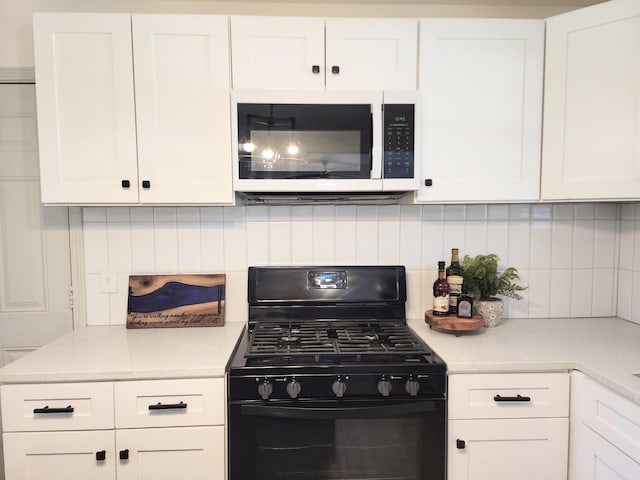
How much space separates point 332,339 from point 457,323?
55 centimetres

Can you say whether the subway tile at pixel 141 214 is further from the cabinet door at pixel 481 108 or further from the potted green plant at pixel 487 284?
the potted green plant at pixel 487 284

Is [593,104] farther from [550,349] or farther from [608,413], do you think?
[608,413]

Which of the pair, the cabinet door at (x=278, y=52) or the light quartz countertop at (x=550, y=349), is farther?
the cabinet door at (x=278, y=52)

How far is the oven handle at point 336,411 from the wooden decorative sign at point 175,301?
→ 638 mm

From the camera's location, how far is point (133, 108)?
5.00 ft

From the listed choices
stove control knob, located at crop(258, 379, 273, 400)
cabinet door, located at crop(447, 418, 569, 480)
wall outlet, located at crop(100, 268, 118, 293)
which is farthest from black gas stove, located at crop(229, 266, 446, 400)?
wall outlet, located at crop(100, 268, 118, 293)

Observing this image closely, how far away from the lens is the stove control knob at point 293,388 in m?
Result: 1.28

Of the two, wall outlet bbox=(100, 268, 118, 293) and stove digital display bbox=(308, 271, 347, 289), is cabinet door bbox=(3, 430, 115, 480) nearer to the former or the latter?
wall outlet bbox=(100, 268, 118, 293)

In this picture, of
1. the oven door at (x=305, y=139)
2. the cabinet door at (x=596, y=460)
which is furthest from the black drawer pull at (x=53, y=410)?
the cabinet door at (x=596, y=460)

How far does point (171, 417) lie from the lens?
4.27 feet

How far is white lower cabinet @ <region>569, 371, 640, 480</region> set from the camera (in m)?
1.12

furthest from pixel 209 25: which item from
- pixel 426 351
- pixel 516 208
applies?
pixel 516 208

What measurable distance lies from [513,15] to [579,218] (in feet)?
3.63

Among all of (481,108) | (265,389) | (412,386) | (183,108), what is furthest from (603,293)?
(183,108)
